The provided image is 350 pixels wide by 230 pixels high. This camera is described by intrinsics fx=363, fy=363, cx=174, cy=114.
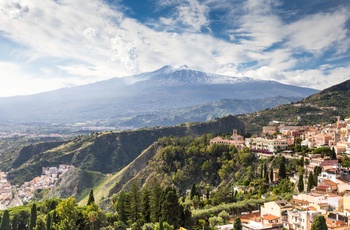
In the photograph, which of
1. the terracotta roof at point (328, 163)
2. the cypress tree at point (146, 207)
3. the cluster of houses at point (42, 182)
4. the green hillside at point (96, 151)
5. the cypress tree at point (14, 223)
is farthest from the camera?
the green hillside at point (96, 151)

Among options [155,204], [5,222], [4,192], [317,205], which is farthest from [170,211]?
[4,192]

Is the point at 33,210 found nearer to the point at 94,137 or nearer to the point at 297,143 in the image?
the point at 297,143

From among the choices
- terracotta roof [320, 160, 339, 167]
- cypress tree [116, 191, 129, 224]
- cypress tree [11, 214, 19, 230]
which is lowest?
cypress tree [11, 214, 19, 230]

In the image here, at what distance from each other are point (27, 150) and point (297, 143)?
9221 centimetres

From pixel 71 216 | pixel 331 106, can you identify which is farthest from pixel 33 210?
pixel 331 106

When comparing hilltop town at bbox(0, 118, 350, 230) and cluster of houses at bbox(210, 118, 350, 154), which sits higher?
cluster of houses at bbox(210, 118, 350, 154)

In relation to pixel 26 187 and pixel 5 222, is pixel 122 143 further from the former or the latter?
pixel 5 222

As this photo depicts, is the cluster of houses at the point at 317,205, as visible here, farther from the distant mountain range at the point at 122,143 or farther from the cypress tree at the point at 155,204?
the distant mountain range at the point at 122,143

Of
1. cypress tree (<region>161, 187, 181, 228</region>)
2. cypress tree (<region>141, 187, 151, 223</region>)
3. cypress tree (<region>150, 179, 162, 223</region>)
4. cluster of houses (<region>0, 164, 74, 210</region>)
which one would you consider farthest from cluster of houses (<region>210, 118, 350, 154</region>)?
cluster of houses (<region>0, 164, 74, 210</region>)

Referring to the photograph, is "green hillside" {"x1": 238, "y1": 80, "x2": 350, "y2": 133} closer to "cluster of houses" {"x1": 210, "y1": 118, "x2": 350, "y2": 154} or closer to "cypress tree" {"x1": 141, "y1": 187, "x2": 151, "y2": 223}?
"cluster of houses" {"x1": 210, "y1": 118, "x2": 350, "y2": 154}

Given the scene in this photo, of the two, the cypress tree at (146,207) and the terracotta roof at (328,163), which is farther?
the terracotta roof at (328,163)

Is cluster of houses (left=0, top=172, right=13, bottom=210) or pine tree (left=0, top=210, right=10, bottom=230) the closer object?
pine tree (left=0, top=210, right=10, bottom=230)

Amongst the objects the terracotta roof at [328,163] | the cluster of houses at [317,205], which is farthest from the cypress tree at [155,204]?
the terracotta roof at [328,163]

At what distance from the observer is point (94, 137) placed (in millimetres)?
121312
